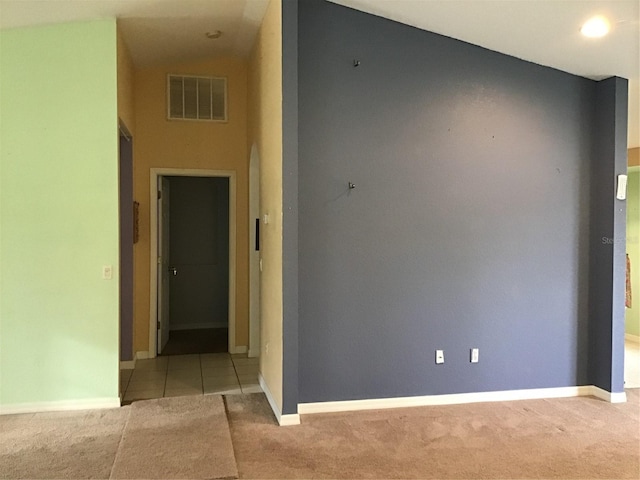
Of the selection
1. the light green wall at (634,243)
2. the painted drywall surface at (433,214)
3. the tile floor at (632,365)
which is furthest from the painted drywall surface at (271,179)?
the light green wall at (634,243)

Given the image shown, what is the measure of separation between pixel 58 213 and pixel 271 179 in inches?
60.2

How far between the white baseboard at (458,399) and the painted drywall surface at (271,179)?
40 centimetres

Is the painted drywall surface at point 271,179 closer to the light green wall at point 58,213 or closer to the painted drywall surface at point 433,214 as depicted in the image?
the painted drywall surface at point 433,214

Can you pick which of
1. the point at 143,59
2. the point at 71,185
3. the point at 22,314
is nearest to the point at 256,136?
the point at 143,59

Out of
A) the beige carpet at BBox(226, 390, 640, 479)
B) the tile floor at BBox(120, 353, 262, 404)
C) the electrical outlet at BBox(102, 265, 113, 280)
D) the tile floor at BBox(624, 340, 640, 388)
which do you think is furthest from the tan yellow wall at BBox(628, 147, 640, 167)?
the electrical outlet at BBox(102, 265, 113, 280)

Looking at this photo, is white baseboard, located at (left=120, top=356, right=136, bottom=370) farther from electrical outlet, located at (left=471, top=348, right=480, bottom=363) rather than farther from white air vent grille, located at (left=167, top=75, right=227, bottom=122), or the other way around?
electrical outlet, located at (left=471, top=348, right=480, bottom=363)

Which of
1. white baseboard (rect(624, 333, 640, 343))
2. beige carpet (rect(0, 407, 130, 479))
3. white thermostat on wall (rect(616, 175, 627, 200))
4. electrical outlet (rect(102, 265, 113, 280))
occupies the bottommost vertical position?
white baseboard (rect(624, 333, 640, 343))

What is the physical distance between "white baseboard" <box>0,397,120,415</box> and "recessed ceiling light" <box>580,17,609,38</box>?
4092 mm

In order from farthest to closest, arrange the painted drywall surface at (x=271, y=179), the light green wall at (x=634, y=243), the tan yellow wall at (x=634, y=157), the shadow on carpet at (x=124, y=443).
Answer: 1. the light green wall at (x=634, y=243)
2. the tan yellow wall at (x=634, y=157)
3. the painted drywall surface at (x=271, y=179)
4. the shadow on carpet at (x=124, y=443)

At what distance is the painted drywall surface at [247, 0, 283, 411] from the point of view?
11.4 ft

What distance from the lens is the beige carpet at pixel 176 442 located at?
2768 millimetres

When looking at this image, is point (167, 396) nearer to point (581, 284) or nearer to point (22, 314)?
point (22, 314)

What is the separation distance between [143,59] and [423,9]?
8.89 ft

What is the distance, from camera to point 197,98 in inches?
208
